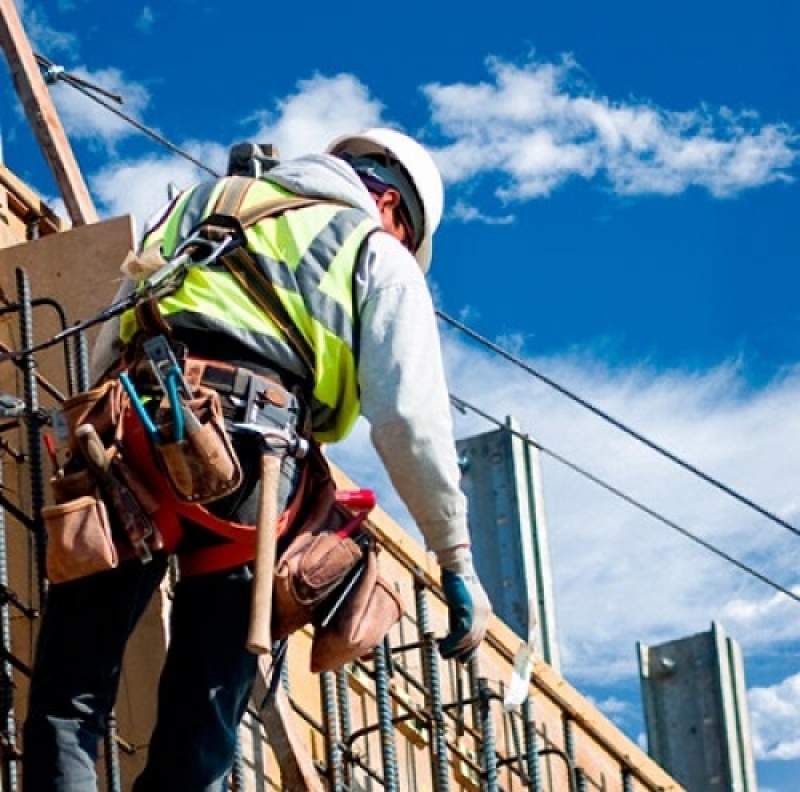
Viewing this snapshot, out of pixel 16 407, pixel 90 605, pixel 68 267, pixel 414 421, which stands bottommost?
pixel 90 605

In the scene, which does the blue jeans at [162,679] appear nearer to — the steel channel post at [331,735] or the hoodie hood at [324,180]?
the hoodie hood at [324,180]

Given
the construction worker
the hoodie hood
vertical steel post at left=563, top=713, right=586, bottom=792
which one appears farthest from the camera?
vertical steel post at left=563, top=713, right=586, bottom=792

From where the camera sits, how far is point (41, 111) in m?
8.84

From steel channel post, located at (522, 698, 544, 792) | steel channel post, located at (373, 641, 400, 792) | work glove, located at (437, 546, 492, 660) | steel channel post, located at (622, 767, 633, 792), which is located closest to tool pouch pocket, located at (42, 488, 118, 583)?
work glove, located at (437, 546, 492, 660)

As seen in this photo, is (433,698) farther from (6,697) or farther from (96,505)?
(96,505)

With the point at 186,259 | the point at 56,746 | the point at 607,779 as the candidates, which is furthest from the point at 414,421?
the point at 607,779

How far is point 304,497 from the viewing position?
570 centimetres

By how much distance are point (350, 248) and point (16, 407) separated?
123 centimetres

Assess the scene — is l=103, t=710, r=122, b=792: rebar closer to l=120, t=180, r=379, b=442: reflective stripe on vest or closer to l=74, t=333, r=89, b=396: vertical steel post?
l=74, t=333, r=89, b=396: vertical steel post

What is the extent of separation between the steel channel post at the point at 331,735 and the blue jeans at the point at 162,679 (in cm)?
208

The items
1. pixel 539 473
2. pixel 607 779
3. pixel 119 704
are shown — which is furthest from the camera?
pixel 539 473

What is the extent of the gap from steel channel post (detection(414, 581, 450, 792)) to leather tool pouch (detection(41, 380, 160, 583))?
2581 millimetres

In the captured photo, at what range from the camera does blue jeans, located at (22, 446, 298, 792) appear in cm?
530

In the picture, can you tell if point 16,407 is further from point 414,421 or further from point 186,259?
point 414,421
